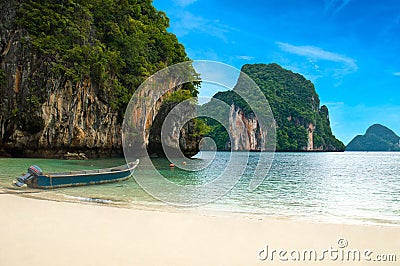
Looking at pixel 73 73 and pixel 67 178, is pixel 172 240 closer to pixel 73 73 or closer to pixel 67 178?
pixel 67 178

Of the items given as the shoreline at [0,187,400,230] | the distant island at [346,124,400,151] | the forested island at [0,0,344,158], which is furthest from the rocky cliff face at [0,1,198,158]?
the distant island at [346,124,400,151]

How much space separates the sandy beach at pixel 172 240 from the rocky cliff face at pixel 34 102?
18.2m

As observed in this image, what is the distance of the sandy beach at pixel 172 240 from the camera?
2.96 m

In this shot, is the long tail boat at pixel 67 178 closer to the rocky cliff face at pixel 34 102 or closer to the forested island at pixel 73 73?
the rocky cliff face at pixel 34 102

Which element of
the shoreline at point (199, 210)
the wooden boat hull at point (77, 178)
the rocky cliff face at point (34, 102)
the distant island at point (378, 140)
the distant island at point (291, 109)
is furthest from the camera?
the distant island at point (378, 140)

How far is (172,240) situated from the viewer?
3580mm

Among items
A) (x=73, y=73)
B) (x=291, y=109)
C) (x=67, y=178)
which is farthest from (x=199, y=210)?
(x=291, y=109)

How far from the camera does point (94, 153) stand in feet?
80.9

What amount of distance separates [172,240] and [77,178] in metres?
6.92

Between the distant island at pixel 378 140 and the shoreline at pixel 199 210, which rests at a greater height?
the distant island at pixel 378 140

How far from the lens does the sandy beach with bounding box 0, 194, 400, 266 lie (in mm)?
2961

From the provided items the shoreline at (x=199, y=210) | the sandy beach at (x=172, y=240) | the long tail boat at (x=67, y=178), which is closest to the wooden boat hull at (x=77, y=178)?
the long tail boat at (x=67, y=178)

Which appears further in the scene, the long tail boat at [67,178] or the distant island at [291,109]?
the distant island at [291,109]

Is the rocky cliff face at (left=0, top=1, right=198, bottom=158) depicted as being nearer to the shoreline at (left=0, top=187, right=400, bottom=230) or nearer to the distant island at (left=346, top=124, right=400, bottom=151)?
the shoreline at (left=0, top=187, right=400, bottom=230)
